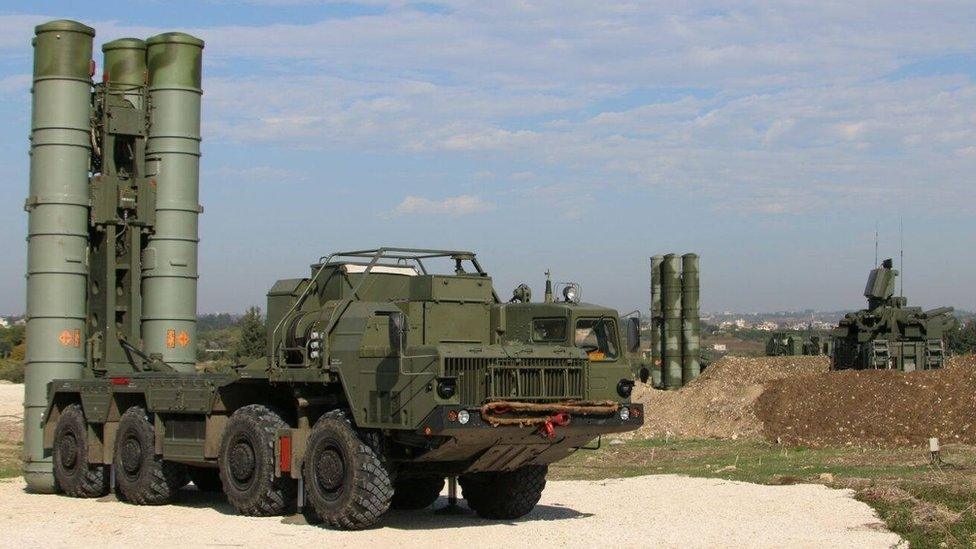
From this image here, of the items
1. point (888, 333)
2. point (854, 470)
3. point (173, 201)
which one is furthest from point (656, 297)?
point (173, 201)

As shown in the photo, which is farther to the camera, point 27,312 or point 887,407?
point 887,407

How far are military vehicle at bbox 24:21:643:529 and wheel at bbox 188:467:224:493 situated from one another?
5 centimetres

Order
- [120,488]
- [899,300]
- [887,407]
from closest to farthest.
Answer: [120,488], [887,407], [899,300]

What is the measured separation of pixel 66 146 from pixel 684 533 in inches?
452

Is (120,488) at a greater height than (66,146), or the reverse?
(66,146)

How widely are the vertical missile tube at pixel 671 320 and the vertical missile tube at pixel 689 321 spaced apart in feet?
0.44

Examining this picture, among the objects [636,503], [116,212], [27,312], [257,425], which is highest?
[116,212]

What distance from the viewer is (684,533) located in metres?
14.5

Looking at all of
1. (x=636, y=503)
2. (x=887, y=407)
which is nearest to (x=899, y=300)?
(x=887, y=407)

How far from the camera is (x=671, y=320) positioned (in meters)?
44.0

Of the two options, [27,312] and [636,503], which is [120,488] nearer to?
[27,312]

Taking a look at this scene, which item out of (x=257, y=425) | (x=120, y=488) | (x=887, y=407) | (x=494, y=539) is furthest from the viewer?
(x=887, y=407)

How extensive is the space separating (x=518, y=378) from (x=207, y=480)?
24.9 feet

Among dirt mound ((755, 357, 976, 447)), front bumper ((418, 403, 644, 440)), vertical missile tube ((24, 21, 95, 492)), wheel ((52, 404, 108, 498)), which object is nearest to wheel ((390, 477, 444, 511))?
front bumper ((418, 403, 644, 440))
